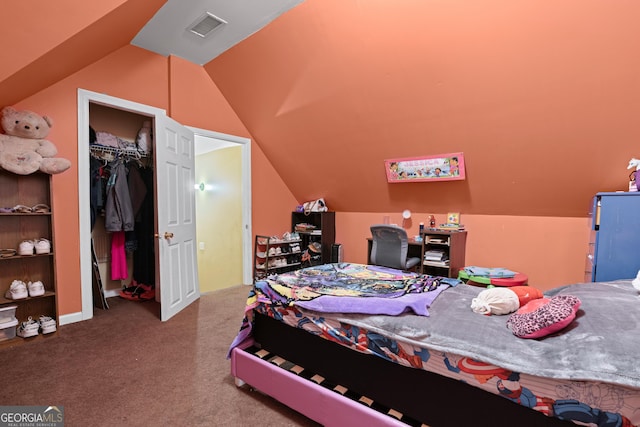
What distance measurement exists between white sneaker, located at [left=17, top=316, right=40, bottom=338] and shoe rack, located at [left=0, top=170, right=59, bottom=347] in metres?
0.05

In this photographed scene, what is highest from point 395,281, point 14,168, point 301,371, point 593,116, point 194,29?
point 194,29

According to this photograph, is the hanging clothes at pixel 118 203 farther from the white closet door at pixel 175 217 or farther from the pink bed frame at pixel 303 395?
the pink bed frame at pixel 303 395

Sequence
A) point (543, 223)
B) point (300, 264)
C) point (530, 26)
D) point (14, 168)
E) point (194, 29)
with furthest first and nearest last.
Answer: point (300, 264), point (543, 223), point (194, 29), point (14, 168), point (530, 26)

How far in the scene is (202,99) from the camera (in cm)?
387

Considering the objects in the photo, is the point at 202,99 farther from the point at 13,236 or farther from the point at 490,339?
the point at 490,339

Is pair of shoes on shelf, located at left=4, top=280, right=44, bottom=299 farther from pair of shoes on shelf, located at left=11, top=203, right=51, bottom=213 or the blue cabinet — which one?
the blue cabinet

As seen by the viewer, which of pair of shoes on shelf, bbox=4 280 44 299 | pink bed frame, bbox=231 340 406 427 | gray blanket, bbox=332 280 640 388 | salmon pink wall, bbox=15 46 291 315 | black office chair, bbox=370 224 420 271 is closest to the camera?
gray blanket, bbox=332 280 640 388

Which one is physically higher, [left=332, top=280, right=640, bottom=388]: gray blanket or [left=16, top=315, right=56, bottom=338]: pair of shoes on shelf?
[left=332, top=280, right=640, bottom=388]: gray blanket

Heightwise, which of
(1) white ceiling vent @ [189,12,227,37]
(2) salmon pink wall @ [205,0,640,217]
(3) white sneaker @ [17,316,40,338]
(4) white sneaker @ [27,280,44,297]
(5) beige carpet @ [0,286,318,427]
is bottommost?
(5) beige carpet @ [0,286,318,427]

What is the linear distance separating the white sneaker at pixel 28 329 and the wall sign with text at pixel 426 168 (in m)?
3.75

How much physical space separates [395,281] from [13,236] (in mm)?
3193

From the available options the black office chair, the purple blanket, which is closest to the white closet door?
the purple blanket

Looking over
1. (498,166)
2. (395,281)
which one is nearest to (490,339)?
(395,281)

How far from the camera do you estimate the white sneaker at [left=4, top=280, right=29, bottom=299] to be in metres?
2.43
